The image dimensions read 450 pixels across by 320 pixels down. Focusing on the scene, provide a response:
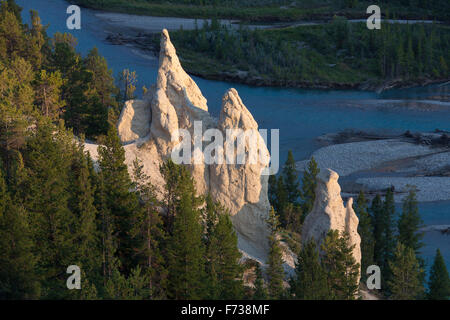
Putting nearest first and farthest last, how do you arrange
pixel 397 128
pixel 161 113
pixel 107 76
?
pixel 161 113
pixel 107 76
pixel 397 128

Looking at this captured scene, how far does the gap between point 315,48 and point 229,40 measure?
1736 centimetres

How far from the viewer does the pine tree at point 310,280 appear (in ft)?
92.7

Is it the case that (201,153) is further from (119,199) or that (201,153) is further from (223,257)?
(223,257)

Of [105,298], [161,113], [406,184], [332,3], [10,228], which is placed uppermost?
[332,3]

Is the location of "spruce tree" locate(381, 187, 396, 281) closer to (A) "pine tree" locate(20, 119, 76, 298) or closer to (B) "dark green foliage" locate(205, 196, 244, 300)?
(B) "dark green foliage" locate(205, 196, 244, 300)

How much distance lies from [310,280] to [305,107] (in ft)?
248

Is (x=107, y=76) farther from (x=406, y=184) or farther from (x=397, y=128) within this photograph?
(x=397, y=128)

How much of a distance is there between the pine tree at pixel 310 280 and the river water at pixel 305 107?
46954mm

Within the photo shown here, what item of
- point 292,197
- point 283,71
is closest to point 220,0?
point 283,71

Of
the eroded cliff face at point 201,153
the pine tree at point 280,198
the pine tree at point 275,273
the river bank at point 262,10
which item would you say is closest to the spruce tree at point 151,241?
the eroded cliff face at point 201,153

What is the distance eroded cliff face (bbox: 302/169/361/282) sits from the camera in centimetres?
3441

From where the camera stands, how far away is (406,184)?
66.8 m

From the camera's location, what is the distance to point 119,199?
32.4 m

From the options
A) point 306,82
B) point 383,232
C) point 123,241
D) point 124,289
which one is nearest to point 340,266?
point 123,241
